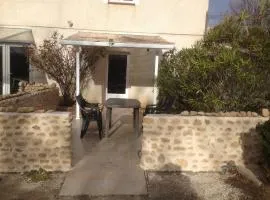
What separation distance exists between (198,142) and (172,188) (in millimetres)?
1517

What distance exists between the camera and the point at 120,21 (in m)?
Result: 18.3

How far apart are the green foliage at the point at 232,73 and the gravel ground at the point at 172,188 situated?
2.61 meters

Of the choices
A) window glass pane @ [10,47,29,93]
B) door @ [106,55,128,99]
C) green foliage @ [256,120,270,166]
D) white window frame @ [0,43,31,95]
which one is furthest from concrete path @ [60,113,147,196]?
window glass pane @ [10,47,29,93]

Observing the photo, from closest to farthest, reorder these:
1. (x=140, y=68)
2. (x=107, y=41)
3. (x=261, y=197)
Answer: (x=261, y=197) < (x=107, y=41) < (x=140, y=68)

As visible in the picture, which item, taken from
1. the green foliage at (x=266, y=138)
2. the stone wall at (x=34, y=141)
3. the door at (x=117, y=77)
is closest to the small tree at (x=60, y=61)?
A: the door at (x=117, y=77)

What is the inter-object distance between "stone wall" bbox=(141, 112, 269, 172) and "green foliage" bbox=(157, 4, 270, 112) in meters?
1.51

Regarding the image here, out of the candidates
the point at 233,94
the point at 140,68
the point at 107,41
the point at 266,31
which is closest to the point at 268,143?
the point at 233,94

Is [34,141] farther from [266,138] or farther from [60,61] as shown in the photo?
[60,61]

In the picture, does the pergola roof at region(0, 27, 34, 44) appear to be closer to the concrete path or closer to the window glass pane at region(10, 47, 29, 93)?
the window glass pane at region(10, 47, 29, 93)

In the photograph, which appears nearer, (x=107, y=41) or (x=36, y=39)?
(x=107, y=41)

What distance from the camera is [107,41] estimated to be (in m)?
14.6

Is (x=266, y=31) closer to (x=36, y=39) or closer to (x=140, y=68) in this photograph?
(x=140, y=68)

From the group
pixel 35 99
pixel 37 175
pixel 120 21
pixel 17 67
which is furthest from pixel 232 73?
pixel 17 67

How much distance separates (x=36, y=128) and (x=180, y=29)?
461 inches
